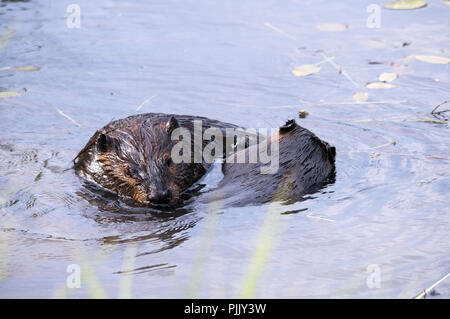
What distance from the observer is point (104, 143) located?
636cm

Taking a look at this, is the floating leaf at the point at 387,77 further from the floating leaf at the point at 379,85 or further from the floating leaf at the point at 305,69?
the floating leaf at the point at 305,69

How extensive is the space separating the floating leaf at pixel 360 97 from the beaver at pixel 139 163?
245 cm

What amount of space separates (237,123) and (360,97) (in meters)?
1.67

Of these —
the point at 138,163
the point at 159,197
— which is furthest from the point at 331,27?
the point at 159,197

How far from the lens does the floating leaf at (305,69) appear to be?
29.4ft

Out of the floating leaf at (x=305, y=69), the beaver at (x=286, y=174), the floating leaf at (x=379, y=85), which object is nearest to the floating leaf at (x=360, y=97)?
the floating leaf at (x=379, y=85)

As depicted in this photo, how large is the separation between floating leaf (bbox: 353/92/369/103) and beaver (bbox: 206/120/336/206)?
2147 millimetres

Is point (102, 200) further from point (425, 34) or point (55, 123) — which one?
point (425, 34)

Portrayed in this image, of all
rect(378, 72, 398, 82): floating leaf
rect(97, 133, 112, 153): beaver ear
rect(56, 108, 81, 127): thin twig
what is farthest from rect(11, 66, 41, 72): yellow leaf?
rect(378, 72, 398, 82): floating leaf

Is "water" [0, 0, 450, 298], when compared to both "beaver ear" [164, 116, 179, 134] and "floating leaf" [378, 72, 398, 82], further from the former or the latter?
"beaver ear" [164, 116, 179, 134]

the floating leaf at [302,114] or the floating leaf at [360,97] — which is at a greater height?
the floating leaf at [360,97]

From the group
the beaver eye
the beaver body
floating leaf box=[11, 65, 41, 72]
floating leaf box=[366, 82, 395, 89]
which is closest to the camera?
the beaver body

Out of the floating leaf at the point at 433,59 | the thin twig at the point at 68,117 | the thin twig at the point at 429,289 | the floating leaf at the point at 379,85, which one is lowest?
the thin twig at the point at 429,289

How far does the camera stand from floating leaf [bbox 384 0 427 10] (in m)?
10.8
